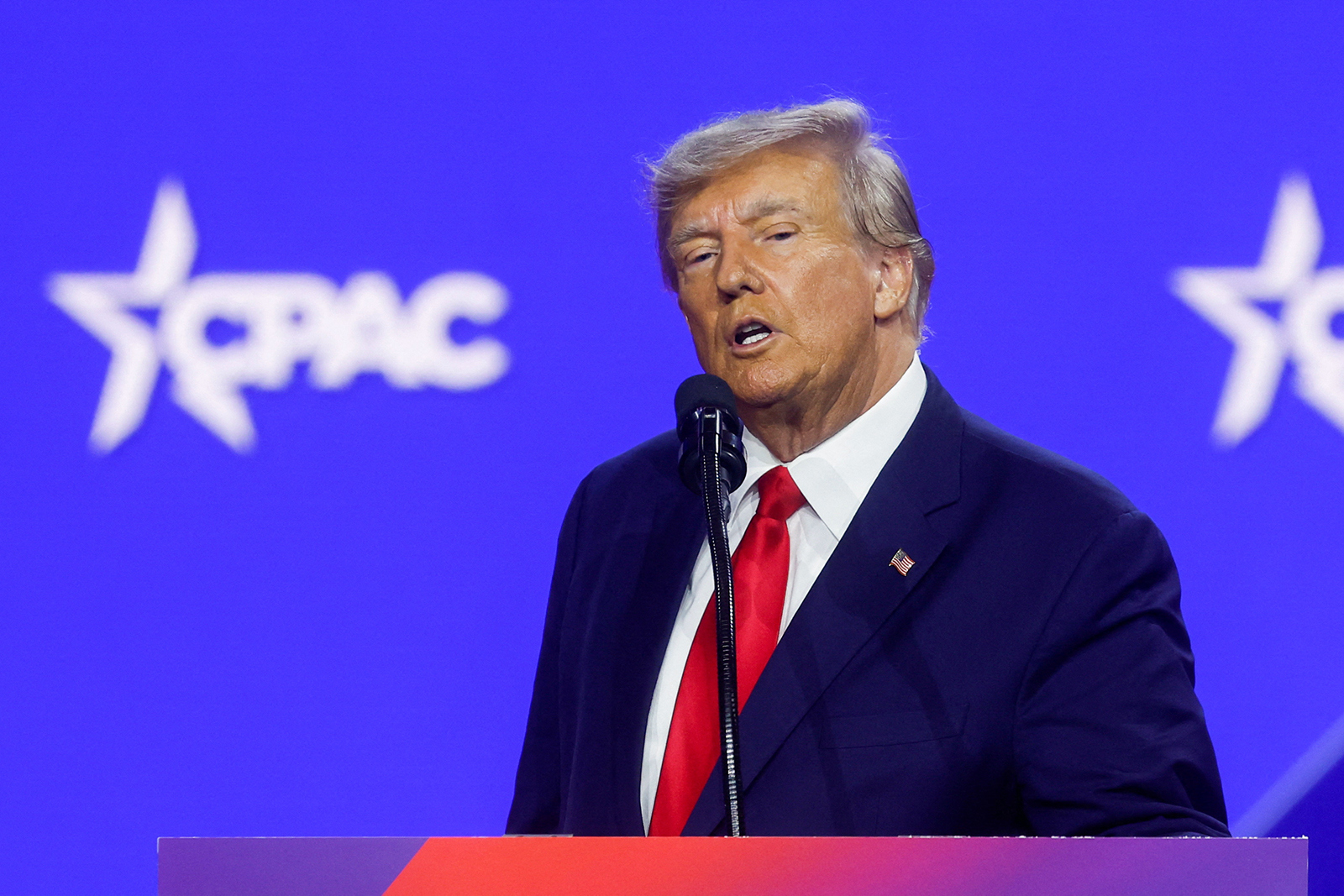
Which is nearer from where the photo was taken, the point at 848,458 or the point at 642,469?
the point at 848,458

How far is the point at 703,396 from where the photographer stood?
1285 mm

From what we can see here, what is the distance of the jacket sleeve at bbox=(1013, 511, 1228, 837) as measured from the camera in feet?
4.14

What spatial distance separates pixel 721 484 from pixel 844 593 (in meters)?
0.33

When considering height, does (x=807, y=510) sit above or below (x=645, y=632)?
above

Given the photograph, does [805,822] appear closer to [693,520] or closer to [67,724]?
[693,520]

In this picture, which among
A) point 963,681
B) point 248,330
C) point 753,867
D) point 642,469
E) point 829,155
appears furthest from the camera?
point 248,330

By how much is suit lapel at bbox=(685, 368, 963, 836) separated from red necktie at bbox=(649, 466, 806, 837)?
58 millimetres

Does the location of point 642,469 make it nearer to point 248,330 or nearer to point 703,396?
point 703,396

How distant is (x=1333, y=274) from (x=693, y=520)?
1.31 meters

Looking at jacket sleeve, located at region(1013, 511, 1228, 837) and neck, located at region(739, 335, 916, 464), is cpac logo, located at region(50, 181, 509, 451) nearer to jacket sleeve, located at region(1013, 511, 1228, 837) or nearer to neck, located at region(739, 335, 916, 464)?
neck, located at region(739, 335, 916, 464)

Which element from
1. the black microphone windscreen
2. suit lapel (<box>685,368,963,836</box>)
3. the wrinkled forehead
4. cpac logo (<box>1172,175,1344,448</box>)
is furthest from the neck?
cpac logo (<box>1172,175,1344,448</box>)

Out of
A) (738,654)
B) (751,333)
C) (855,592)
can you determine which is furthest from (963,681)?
(751,333)

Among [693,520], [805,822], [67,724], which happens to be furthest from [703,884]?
[67,724]

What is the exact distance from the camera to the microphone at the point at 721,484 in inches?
40.2
